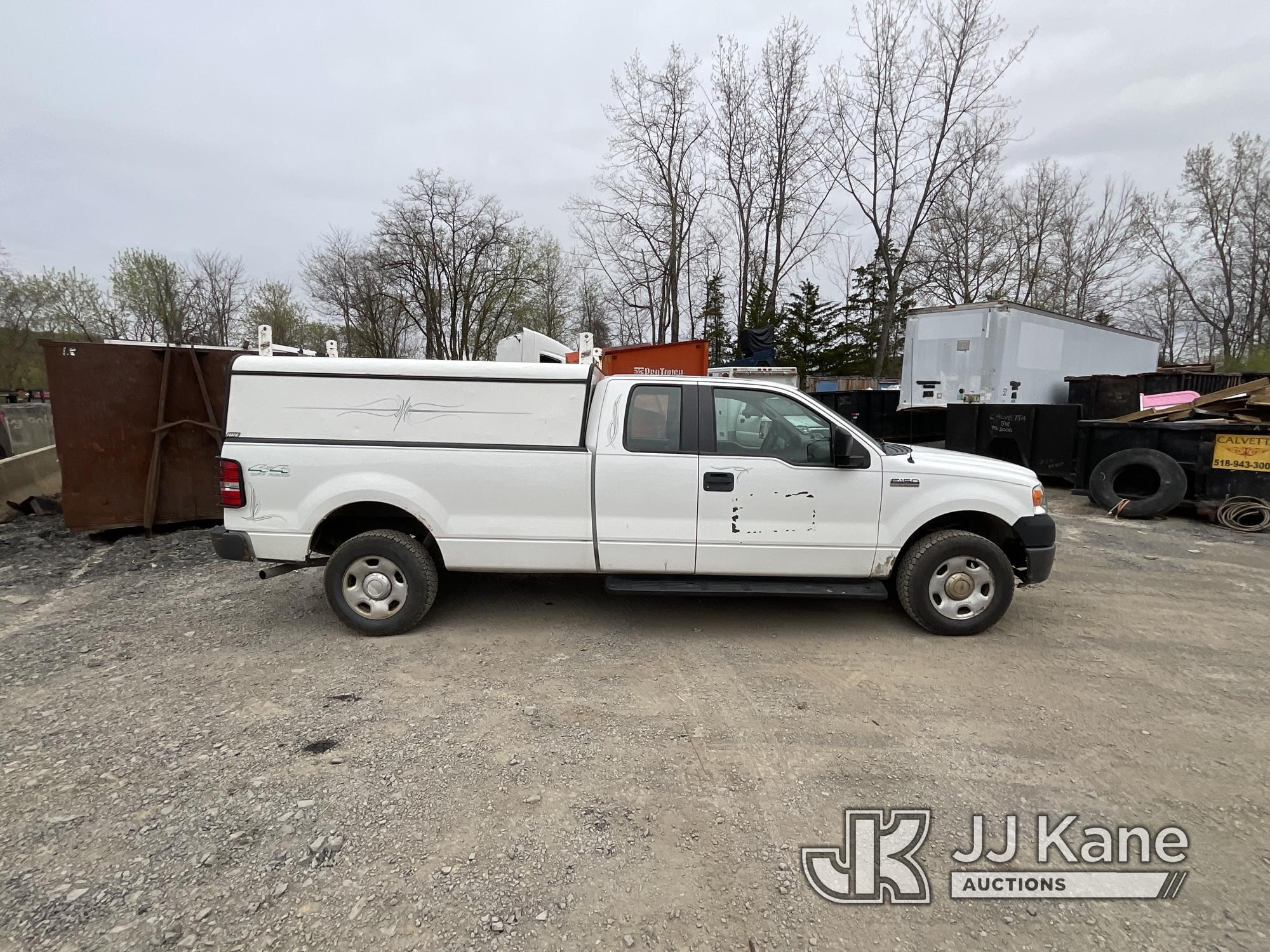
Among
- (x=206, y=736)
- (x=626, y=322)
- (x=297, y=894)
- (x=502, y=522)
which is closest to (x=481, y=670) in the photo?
(x=502, y=522)

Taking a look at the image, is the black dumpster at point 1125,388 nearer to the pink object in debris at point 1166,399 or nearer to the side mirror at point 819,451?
the pink object in debris at point 1166,399

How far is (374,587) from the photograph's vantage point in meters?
4.52

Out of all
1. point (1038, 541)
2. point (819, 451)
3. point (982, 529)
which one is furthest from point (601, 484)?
point (1038, 541)

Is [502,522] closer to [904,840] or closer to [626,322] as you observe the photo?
[904,840]

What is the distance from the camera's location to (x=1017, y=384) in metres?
12.9

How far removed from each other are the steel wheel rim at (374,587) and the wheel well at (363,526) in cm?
29

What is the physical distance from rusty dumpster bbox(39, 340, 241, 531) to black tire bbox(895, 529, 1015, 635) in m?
7.01

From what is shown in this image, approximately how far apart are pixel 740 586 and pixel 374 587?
104 inches

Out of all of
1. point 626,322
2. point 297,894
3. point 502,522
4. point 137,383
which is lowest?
point 297,894

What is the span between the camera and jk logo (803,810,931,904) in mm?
2289

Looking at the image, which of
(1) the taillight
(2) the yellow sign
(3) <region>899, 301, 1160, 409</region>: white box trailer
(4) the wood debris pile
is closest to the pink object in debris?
(4) the wood debris pile

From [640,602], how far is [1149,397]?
1071 centimetres

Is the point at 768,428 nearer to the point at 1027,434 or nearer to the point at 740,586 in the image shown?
the point at 740,586

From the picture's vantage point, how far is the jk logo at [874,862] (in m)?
2.29
